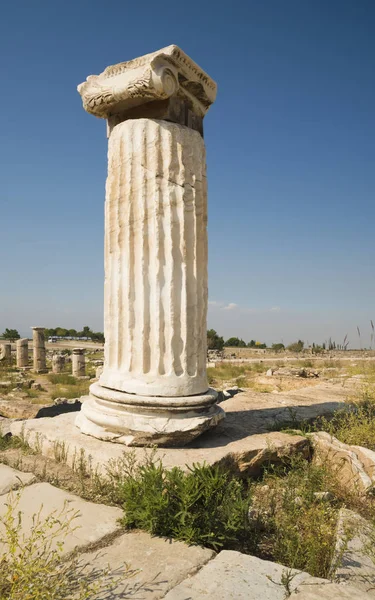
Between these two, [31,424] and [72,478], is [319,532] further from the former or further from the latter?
[31,424]

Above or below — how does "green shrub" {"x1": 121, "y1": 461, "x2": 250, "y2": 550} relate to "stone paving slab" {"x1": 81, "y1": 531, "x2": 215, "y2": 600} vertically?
above

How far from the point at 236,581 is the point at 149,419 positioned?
1.97 metres

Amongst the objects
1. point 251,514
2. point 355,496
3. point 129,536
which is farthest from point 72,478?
point 355,496

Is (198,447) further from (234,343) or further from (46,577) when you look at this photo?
(234,343)

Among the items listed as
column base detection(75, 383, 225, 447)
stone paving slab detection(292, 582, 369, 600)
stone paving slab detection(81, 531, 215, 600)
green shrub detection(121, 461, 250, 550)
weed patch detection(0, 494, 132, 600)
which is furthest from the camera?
column base detection(75, 383, 225, 447)

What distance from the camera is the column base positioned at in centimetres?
393

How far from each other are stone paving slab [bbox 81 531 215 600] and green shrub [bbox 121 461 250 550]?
0.26 feet

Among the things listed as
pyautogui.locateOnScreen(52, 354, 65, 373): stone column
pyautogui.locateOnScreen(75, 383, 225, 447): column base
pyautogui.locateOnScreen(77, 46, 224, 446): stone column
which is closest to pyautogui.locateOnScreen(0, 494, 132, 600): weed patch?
pyautogui.locateOnScreen(75, 383, 225, 447): column base

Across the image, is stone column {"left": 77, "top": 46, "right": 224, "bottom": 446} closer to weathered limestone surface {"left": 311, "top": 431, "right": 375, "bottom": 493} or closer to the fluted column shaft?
the fluted column shaft

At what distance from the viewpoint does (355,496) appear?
353cm

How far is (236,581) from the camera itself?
7.02 ft

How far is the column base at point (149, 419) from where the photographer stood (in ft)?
12.9

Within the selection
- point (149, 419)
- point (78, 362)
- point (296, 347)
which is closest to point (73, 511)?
point (149, 419)

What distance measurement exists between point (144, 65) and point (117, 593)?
14.2 ft
